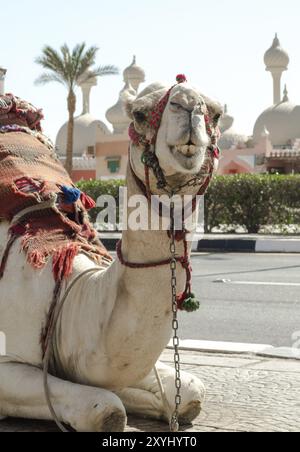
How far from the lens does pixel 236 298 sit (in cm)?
1097

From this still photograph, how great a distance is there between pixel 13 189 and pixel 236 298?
5699 millimetres

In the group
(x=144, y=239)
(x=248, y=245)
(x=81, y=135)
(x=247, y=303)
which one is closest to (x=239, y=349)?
(x=247, y=303)

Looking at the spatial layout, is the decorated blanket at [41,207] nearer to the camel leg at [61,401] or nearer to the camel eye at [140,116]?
the camel leg at [61,401]

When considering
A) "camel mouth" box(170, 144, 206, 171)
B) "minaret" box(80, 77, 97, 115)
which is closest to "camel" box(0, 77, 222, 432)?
"camel mouth" box(170, 144, 206, 171)

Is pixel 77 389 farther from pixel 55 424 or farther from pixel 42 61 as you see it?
pixel 42 61

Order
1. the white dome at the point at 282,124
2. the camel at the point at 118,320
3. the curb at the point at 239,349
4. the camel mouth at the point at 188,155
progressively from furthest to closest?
the white dome at the point at 282,124
the curb at the point at 239,349
the camel at the point at 118,320
the camel mouth at the point at 188,155

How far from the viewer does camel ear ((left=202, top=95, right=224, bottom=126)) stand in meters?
3.95

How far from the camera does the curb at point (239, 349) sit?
7105mm

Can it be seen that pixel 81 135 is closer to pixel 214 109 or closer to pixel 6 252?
pixel 6 252

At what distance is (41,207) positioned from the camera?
5504 millimetres

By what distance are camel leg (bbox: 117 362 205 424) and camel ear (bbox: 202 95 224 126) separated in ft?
4.97

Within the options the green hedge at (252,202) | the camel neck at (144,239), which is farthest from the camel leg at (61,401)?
the green hedge at (252,202)

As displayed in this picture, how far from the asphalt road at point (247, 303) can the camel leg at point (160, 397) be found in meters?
3.01

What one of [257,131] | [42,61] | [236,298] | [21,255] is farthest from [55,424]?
[257,131]
